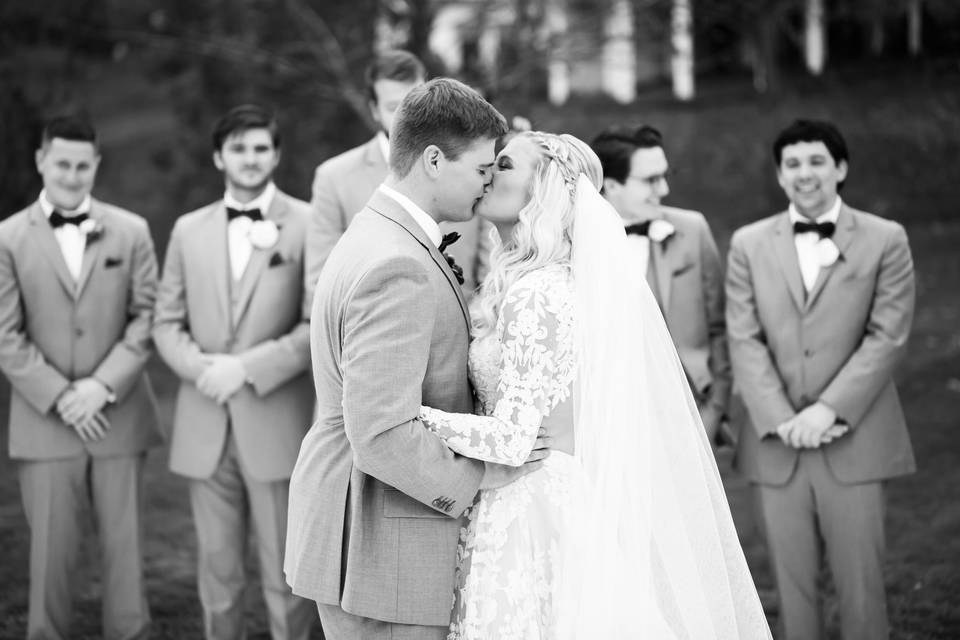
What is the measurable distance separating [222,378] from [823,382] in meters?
2.62

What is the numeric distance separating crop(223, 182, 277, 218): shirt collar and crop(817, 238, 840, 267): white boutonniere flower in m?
2.50

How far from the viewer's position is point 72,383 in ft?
16.8

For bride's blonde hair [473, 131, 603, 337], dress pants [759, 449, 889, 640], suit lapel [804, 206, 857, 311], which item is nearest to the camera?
bride's blonde hair [473, 131, 603, 337]

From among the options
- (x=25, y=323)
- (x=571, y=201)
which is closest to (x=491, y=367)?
(x=571, y=201)

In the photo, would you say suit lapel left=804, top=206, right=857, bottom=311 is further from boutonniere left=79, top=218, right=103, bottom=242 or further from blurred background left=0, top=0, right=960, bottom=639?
boutonniere left=79, top=218, right=103, bottom=242

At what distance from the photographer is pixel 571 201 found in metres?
3.45

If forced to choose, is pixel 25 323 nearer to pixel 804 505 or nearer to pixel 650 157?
pixel 650 157

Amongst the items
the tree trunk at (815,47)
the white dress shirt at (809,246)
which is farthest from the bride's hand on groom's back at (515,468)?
the tree trunk at (815,47)

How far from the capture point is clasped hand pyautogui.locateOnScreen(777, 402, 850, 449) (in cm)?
454

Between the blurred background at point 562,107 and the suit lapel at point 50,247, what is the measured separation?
1.78 metres

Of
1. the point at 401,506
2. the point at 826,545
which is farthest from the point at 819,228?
the point at 401,506

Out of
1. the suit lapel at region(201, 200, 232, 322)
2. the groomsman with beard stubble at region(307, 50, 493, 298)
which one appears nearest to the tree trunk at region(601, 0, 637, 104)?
the groomsman with beard stubble at region(307, 50, 493, 298)

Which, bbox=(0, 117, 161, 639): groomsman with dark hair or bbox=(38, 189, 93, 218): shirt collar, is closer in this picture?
bbox=(0, 117, 161, 639): groomsman with dark hair

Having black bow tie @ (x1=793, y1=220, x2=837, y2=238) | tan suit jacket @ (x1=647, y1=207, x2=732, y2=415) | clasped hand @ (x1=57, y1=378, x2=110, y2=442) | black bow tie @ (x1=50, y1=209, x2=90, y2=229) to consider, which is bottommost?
clasped hand @ (x1=57, y1=378, x2=110, y2=442)
